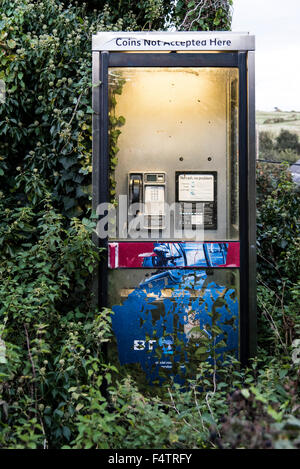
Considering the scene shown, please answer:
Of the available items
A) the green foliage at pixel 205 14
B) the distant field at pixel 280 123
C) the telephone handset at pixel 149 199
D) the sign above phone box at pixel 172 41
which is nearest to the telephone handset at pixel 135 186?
the telephone handset at pixel 149 199

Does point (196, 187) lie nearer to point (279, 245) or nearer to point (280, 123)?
point (279, 245)

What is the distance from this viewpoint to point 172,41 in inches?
136

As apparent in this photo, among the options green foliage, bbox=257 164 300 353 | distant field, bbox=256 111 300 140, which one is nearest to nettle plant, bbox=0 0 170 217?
green foliage, bbox=257 164 300 353

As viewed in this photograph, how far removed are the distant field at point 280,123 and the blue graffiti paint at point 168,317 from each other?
13211mm

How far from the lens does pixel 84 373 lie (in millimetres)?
3025

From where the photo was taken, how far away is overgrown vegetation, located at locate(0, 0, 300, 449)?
2.47 m

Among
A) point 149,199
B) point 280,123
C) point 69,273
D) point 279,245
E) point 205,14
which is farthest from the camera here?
point 280,123

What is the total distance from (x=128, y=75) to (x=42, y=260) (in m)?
1.68

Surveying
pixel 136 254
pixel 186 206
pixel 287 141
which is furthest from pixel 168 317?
pixel 287 141

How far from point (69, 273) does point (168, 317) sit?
2.87ft

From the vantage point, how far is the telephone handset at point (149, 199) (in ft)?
13.3

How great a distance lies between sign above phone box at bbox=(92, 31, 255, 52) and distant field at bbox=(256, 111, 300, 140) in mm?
12871

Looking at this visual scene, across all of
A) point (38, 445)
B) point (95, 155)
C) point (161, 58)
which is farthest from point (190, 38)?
point (38, 445)

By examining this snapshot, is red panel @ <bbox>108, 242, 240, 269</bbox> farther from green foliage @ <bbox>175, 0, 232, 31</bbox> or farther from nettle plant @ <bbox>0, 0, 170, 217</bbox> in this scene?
green foliage @ <bbox>175, 0, 232, 31</bbox>
